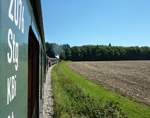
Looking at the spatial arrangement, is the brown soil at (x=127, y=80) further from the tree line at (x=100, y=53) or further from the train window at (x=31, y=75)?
the tree line at (x=100, y=53)

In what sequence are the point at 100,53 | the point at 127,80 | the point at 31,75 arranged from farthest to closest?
the point at 100,53 → the point at 127,80 → the point at 31,75

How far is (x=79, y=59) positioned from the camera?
11975 centimetres

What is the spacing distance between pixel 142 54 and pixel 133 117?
128m

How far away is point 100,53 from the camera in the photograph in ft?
421

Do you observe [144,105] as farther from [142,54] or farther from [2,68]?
[142,54]

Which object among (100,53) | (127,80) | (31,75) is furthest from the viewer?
(100,53)

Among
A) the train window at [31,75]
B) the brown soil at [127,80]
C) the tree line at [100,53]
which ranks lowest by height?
the brown soil at [127,80]

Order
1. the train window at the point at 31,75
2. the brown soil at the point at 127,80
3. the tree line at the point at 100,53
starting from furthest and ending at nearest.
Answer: the tree line at the point at 100,53
the brown soil at the point at 127,80
the train window at the point at 31,75

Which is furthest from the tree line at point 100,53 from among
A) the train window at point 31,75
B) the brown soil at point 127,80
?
the train window at point 31,75

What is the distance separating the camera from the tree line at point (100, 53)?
4700 inches

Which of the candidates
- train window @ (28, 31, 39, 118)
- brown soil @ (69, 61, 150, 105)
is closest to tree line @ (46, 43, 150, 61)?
brown soil @ (69, 61, 150, 105)

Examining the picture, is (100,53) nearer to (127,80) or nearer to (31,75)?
(127,80)

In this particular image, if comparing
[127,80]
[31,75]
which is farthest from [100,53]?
[31,75]

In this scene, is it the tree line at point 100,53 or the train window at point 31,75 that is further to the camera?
the tree line at point 100,53
